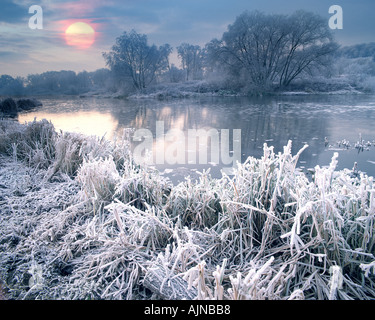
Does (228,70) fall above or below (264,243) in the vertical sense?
above

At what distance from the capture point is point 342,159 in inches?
160

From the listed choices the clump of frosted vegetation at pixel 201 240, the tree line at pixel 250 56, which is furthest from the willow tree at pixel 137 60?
the clump of frosted vegetation at pixel 201 240

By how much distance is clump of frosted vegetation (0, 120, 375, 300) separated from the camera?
1.31 m

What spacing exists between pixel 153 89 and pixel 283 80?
13.1 m

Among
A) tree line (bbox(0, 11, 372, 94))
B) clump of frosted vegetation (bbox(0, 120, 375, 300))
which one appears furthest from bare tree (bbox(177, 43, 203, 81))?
clump of frosted vegetation (bbox(0, 120, 375, 300))

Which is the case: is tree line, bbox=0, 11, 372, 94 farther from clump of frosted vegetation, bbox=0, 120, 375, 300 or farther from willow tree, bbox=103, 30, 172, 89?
clump of frosted vegetation, bbox=0, 120, 375, 300

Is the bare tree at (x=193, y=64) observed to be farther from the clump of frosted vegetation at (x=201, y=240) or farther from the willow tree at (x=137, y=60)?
the clump of frosted vegetation at (x=201, y=240)

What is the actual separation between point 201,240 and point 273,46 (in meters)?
26.4

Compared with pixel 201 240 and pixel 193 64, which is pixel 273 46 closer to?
pixel 193 64

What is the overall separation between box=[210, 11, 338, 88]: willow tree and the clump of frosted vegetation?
23075 millimetres

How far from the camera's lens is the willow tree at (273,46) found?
21.4 m
